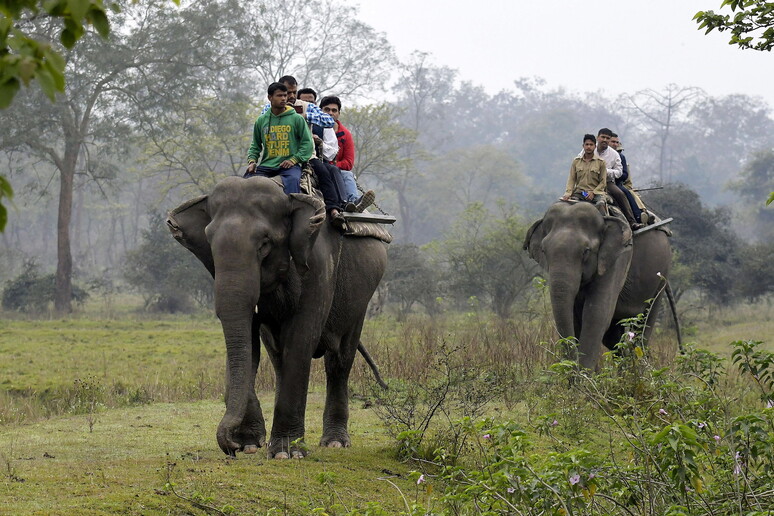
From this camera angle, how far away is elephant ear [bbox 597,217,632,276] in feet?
37.4

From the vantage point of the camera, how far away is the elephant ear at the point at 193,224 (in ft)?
24.1

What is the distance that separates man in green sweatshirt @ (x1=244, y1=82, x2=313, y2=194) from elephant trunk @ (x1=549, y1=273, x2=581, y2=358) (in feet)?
13.6

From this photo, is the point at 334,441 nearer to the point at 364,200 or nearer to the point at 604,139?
the point at 364,200

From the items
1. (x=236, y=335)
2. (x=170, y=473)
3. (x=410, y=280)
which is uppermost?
(x=410, y=280)

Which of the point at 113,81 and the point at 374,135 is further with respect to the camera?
the point at 374,135

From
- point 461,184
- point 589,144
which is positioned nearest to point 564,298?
point 589,144

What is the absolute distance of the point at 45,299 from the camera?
31.0 m

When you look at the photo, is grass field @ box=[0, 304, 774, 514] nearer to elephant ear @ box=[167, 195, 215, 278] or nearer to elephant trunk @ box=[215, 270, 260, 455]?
elephant trunk @ box=[215, 270, 260, 455]

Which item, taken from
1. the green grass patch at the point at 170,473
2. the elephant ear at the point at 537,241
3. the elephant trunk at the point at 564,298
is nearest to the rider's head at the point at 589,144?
the elephant ear at the point at 537,241

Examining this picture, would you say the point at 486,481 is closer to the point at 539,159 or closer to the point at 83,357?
the point at 83,357

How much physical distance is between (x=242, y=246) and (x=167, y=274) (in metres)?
26.3

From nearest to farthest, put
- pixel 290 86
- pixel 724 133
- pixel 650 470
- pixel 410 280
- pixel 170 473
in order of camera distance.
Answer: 1. pixel 650 470
2. pixel 170 473
3. pixel 290 86
4. pixel 410 280
5. pixel 724 133

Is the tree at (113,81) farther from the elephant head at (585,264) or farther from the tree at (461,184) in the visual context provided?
the tree at (461,184)

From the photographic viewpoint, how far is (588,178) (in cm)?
1171
